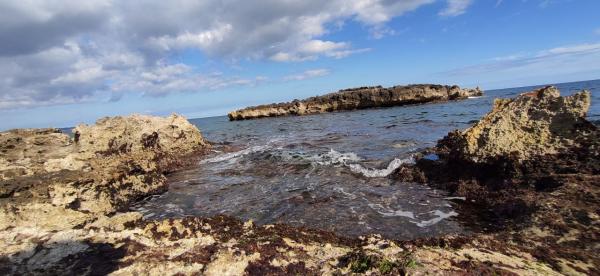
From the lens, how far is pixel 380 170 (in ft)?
35.9

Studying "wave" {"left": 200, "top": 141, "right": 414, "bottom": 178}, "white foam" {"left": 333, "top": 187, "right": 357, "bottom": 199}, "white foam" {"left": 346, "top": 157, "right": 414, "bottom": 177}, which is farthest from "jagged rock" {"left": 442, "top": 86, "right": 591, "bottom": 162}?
"white foam" {"left": 333, "top": 187, "right": 357, "bottom": 199}

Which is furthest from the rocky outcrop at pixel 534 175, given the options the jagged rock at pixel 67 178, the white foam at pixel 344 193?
the jagged rock at pixel 67 178

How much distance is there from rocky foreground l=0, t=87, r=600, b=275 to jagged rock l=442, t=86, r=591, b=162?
23 mm

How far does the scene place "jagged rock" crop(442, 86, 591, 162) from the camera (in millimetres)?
8359

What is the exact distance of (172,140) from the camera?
760 inches

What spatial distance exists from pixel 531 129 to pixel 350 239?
5.98 meters

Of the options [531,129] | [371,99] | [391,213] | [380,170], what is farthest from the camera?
[371,99]

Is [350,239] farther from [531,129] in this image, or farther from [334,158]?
[334,158]

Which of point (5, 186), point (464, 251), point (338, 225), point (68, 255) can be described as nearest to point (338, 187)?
point (338, 225)

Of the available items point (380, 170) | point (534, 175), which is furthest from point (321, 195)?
point (534, 175)

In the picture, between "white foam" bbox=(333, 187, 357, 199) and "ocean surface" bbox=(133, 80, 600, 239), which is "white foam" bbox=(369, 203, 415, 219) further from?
"white foam" bbox=(333, 187, 357, 199)

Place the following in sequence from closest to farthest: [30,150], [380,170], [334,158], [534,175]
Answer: [534,175], [380,170], [30,150], [334,158]

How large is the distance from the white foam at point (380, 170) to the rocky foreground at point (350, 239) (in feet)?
2.09

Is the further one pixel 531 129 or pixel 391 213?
pixel 531 129
